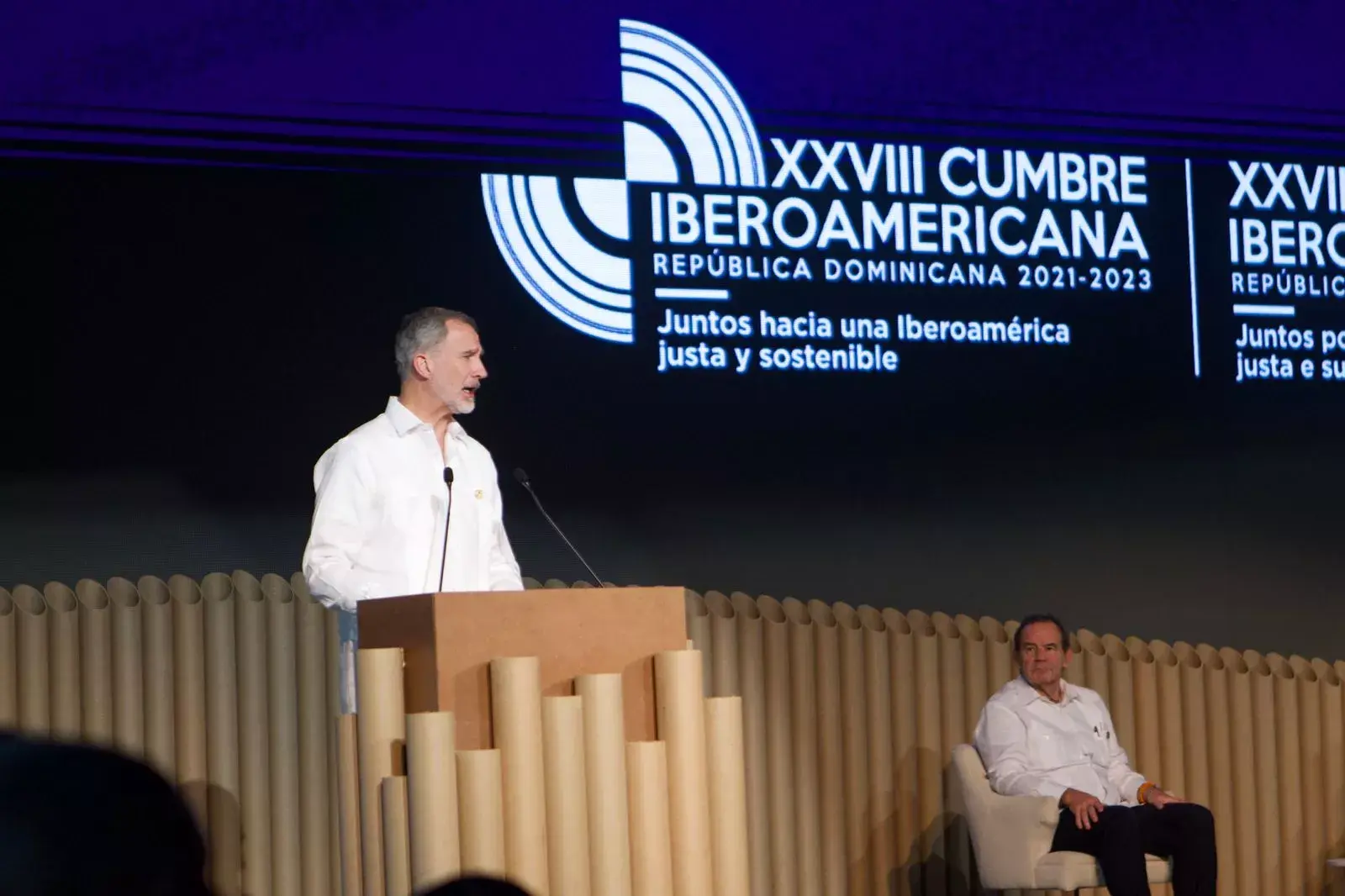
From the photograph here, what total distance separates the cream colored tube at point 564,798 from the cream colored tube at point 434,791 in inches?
6.7

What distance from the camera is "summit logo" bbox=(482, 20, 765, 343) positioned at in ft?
18.6

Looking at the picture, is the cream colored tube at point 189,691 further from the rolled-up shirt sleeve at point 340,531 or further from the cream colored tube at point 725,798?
the cream colored tube at point 725,798

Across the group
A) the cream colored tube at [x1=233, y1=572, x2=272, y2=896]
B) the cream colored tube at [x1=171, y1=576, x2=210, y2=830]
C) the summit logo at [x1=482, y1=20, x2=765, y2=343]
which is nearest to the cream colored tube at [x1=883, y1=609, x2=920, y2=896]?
the summit logo at [x1=482, y1=20, x2=765, y2=343]

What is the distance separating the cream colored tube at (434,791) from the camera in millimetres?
2900

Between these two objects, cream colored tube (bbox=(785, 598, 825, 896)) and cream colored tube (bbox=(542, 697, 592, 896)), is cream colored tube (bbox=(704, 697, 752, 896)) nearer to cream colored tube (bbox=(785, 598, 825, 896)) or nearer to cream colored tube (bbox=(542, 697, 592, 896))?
cream colored tube (bbox=(542, 697, 592, 896))

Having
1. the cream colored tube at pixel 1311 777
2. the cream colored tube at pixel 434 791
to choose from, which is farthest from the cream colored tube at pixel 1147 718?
the cream colored tube at pixel 434 791

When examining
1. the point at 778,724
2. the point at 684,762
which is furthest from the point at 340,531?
the point at 778,724

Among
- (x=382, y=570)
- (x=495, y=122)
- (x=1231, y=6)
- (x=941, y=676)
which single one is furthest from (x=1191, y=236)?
(x=382, y=570)

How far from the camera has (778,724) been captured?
5.80 meters

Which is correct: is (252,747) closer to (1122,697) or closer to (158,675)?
(158,675)

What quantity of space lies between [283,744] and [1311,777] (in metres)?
3.58

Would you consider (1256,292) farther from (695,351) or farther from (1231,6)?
(695,351)

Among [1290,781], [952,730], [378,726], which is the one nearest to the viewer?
[378,726]

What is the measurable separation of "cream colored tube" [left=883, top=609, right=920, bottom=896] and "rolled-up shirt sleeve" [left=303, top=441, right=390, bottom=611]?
9.14 feet
